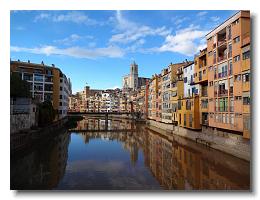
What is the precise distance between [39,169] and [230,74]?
A: 17702mm

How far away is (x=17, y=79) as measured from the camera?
122 ft

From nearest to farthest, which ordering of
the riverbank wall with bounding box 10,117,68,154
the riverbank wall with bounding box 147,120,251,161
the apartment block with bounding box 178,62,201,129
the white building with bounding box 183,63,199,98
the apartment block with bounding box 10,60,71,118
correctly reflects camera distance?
the riverbank wall with bounding box 147,120,251,161, the riverbank wall with bounding box 10,117,68,154, the apartment block with bounding box 178,62,201,129, the white building with bounding box 183,63,199,98, the apartment block with bounding box 10,60,71,118

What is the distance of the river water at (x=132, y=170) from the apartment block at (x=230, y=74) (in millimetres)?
3060

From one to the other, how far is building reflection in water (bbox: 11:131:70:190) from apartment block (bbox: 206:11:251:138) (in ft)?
46.1

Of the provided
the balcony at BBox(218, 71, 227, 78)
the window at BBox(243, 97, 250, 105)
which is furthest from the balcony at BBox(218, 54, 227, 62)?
the window at BBox(243, 97, 250, 105)

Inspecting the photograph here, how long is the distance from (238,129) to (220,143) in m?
4.24

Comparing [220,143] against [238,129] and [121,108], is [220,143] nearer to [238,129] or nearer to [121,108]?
[238,129]

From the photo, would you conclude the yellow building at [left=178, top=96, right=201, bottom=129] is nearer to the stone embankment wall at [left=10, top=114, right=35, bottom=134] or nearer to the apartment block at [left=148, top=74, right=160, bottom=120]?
the apartment block at [left=148, top=74, right=160, bottom=120]

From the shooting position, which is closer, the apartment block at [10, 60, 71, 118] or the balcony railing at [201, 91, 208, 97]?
the balcony railing at [201, 91, 208, 97]

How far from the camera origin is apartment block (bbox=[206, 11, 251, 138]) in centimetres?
2095

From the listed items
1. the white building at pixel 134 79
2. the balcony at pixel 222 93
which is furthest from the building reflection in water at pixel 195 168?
the white building at pixel 134 79

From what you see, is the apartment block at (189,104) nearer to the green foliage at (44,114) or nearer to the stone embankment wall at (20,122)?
the stone embankment wall at (20,122)

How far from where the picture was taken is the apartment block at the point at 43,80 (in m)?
54.8
